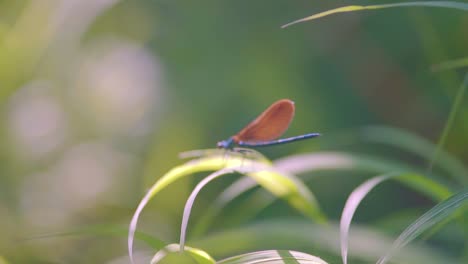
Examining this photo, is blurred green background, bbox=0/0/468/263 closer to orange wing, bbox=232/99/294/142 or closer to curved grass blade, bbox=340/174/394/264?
orange wing, bbox=232/99/294/142

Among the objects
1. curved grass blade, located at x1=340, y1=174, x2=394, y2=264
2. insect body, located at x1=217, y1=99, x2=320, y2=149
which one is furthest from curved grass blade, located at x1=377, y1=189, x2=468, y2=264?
insect body, located at x1=217, y1=99, x2=320, y2=149

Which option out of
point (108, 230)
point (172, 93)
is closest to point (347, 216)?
point (108, 230)

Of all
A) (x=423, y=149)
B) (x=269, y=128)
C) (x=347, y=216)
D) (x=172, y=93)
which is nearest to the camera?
(x=347, y=216)

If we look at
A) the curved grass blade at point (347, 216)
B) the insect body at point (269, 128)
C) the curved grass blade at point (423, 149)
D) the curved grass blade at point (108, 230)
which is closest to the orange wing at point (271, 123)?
the insect body at point (269, 128)

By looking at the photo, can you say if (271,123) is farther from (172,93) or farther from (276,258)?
(172,93)

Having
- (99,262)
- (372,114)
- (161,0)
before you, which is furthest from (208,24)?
(99,262)

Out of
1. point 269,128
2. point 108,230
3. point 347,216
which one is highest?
point 269,128

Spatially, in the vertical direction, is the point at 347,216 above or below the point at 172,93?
below
